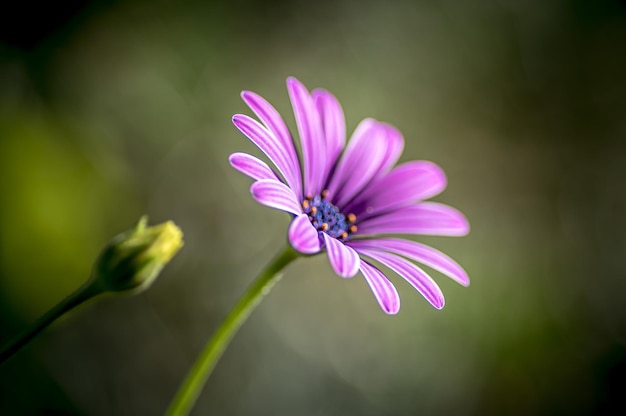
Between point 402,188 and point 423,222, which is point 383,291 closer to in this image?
point 423,222

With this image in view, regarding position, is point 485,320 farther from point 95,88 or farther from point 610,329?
point 95,88

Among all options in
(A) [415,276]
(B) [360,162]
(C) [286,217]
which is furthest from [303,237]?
(C) [286,217]

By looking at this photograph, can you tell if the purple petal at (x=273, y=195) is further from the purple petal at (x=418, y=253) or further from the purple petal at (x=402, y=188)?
the purple petal at (x=402, y=188)

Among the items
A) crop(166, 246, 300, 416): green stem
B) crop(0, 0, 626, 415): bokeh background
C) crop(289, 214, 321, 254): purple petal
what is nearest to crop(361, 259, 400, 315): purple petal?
crop(289, 214, 321, 254): purple petal

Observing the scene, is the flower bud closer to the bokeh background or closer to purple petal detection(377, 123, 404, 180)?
purple petal detection(377, 123, 404, 180)

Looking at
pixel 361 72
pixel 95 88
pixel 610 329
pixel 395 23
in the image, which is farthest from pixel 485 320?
pixel 95 88
